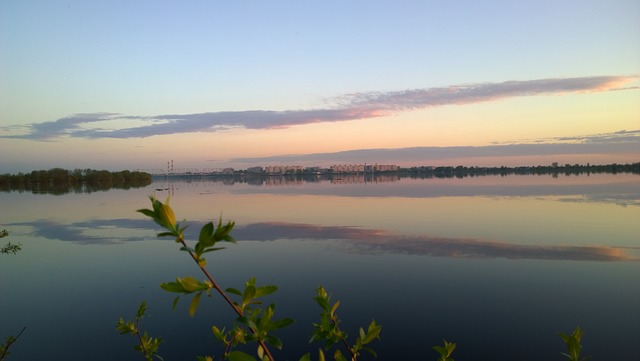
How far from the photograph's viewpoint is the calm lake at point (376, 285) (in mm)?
6094

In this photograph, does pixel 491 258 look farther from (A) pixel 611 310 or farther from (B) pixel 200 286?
(B) pixel 200 286

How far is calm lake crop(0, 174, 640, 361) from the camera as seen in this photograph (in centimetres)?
609

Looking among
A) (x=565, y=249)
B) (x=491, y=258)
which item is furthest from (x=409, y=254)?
(x=565, y=249)

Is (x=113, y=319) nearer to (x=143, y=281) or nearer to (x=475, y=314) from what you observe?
(x=143, y=281)

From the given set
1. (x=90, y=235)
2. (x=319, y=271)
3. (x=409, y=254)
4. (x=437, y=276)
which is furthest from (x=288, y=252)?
(x=90, y=235)

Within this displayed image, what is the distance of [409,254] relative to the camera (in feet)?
37.4

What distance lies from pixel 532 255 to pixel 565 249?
4.69ft

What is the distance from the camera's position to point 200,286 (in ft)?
4.51

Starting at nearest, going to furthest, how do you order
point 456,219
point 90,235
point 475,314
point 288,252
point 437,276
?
point 475,314 < point 437,276 < point 288,252 < point 90,235 < point 456,219

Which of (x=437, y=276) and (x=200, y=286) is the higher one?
(x=200, y=286)

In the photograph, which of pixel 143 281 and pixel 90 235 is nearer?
pixel 143 281

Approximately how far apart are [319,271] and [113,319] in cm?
450

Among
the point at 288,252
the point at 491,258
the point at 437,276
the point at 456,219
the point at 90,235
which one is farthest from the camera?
the point at 456,219

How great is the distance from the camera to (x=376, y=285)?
861 cm
